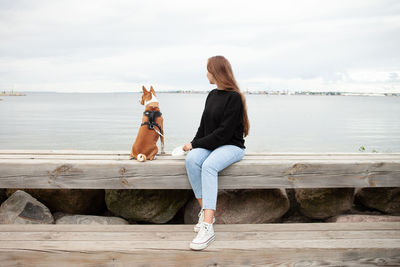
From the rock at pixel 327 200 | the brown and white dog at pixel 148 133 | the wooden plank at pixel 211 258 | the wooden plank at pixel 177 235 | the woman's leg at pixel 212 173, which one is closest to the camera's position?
the wooden plank at pixel 211 258

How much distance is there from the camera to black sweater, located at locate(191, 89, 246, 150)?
10.6 ft

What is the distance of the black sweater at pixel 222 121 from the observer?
10.6 feet

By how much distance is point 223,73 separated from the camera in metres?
3.35

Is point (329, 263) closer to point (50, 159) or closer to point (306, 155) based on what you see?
point (306, 155)

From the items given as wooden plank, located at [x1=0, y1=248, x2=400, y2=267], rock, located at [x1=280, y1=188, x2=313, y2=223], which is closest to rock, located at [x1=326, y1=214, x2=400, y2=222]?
rock, located at [x1=280, y1=188, x2=313, y2=223]

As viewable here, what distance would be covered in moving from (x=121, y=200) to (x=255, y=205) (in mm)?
1460

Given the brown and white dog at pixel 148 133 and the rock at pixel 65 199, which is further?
the rock at pixel 65 199

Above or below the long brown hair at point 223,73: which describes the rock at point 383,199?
below

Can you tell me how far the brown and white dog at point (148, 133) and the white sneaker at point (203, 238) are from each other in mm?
935

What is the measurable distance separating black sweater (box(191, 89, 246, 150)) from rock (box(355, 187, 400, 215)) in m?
1.77

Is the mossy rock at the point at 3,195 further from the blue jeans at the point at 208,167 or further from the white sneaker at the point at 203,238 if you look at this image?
the white sneaker at the point at 203,238

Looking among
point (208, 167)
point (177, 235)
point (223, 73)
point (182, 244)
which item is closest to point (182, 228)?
point (177, 235)

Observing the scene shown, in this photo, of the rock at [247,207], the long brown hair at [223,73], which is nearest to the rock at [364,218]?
the rock at [247,207]

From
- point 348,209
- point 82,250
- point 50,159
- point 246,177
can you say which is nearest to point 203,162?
point 246,177
